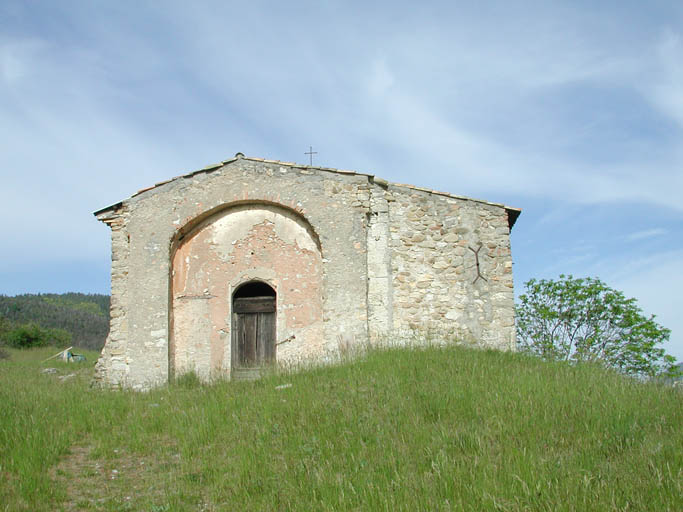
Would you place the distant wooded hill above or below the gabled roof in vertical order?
below

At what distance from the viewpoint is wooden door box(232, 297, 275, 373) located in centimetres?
1145

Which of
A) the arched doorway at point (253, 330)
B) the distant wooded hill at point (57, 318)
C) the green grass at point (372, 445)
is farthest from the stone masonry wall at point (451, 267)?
the distant wooded hill at point (57, 318)

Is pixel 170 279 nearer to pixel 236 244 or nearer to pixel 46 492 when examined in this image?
pixel 236 244

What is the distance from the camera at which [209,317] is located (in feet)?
37.2

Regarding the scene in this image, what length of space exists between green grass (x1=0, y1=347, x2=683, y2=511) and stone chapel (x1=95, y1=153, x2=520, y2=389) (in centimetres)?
229

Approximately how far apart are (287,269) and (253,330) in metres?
1.52

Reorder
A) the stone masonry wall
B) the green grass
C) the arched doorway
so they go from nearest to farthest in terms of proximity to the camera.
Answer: the green grass
the stone masonry wall
the arched doorway

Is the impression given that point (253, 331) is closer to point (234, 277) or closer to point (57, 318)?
point (234, 277)

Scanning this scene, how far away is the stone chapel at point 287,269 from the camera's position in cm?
1099

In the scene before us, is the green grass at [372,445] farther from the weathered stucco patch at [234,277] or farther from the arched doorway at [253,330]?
the arched doorway at [253,330]

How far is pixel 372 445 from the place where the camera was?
552 centimetres

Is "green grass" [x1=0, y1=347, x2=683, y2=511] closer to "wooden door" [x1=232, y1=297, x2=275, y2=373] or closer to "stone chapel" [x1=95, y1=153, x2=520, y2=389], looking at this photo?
"stone chapel" [x1=95, y1=153, x2=520, y2=389]

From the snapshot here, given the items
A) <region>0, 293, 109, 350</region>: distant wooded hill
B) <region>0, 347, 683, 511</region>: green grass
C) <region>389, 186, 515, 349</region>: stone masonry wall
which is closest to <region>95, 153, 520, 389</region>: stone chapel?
<region>389, 186, 515, 349</region>: stone masonry wall

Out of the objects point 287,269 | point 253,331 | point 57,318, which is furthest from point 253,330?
point 57,318
